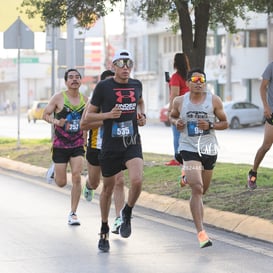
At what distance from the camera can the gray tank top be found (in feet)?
34.2

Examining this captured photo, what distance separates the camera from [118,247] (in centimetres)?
1035

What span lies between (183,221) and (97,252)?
2.62 metres

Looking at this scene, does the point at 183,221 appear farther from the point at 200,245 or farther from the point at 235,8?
the point at 235,8

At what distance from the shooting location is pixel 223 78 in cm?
6769

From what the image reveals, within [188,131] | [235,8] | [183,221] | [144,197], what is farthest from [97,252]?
[235,8]

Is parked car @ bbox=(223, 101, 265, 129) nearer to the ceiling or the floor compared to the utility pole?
nearer to the floor

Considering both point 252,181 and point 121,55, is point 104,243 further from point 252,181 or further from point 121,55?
point 252,181

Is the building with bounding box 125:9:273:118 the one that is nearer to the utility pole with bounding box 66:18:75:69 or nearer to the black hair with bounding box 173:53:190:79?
the utility pole with bounding box 66:18:75:69

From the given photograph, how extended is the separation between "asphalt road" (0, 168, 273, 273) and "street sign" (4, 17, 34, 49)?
12347 millimetres

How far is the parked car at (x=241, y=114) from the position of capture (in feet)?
164

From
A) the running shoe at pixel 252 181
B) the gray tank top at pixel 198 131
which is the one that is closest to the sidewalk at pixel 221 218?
the running shoe at pixel 252 181

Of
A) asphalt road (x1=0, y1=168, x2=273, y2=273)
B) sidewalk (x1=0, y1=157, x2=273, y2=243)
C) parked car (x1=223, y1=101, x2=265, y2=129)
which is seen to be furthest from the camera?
parked car (x1=223, y1=101, x2=265, y2=129)

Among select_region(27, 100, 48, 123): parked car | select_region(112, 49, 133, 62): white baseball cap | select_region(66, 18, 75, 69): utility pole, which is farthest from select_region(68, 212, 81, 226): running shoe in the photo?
select_region(27, 100, 48, 123): parked car

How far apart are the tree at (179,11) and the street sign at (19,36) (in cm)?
686
